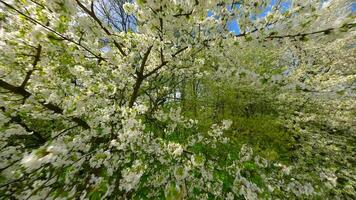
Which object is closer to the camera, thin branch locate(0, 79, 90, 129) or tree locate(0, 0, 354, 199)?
tree locate(0, 0, 354, 199)

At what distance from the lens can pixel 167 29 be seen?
2.96 m

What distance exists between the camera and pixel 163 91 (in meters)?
7.04

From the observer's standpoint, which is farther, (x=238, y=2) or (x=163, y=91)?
(x=163, y=91)

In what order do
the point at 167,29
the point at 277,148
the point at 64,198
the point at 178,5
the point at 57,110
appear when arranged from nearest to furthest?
the point at 64,198 → the point at 178,5 → the point at 167,29 → the point at 57,110 → the point at 277,148

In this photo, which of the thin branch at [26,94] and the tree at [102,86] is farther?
the thin branch at [26,94]

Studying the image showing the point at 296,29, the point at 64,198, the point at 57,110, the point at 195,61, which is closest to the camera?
the point at 64,198

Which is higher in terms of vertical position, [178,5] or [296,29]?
→ [178,5]

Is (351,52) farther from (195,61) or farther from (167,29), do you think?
(167,29)

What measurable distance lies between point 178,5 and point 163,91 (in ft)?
14.6

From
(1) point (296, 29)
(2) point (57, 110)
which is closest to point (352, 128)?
(1) point (296, 29)

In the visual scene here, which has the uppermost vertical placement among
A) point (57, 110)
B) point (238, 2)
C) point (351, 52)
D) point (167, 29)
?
point (351, 52)

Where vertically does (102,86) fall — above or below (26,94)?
above

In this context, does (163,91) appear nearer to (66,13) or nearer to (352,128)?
(66,13)

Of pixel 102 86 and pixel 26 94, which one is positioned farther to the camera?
pixel 102 86
